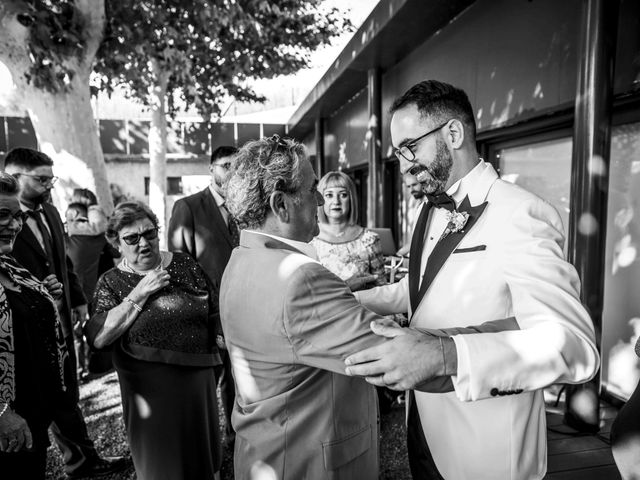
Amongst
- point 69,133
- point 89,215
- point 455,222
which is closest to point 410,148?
point 455,222

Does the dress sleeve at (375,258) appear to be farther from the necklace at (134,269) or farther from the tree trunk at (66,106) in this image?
the tree trunk at (66,106)

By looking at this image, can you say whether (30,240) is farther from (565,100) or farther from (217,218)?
(565,100)

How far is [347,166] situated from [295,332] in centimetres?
1047

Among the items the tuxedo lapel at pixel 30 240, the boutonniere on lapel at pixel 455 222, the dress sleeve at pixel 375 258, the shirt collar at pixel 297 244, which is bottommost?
the dress sleeve at pixel 375 258

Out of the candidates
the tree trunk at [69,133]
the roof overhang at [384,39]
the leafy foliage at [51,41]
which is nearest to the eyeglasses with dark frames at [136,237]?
the tree trunk at [69,133]

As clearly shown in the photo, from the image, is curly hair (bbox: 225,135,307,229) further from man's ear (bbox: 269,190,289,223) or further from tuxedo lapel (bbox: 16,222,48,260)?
tuxedo lapel (bbox: 16,222,48,260)

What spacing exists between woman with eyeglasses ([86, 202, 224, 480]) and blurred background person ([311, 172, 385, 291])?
155cm

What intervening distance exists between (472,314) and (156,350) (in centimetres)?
167

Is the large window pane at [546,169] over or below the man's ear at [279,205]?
over

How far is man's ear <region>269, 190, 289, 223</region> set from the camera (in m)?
1.40

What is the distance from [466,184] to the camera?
5.14ft

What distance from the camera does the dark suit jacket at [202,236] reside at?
342 centimetres

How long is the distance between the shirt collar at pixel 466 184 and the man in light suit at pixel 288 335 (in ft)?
1.60

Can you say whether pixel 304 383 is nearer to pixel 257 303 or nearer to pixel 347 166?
pixel 257 303
